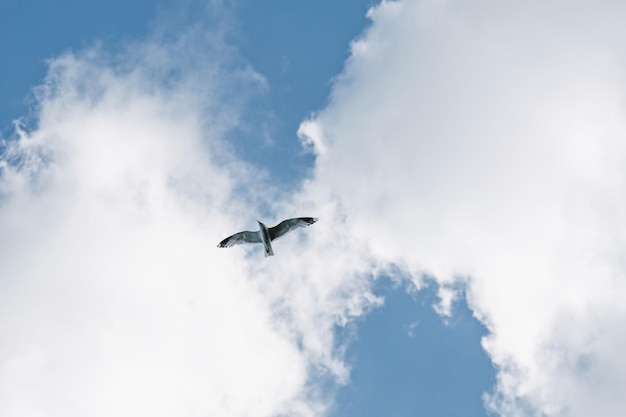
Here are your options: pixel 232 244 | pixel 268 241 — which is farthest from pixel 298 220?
pixel 232 244

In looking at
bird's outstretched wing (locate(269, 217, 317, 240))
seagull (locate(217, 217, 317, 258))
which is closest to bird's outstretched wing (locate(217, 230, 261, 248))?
seagull (locate(217, 217, 317, 258))

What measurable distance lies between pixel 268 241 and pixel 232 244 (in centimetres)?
629

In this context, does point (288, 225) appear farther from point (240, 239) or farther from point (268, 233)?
point (240, 239)

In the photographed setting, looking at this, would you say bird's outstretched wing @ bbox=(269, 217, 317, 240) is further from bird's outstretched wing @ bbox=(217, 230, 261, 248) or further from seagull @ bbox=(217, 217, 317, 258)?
bird's outstretched wing @ bbox=(217, 230, 261, 248)

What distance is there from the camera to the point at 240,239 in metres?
75.1

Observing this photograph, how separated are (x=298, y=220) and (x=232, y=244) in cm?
1010

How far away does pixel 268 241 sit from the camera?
72125 millimetres

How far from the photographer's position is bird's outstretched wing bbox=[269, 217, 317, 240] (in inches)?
2840

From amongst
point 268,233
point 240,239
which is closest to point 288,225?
point 268,233

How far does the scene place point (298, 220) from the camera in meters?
73.1

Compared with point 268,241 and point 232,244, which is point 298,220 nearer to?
point 268,241

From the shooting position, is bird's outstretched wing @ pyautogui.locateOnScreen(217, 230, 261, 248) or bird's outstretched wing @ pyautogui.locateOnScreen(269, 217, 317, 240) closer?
bird's outstretched wing @ pyautogui.locateOnScreen(269, 217, 317, 240)

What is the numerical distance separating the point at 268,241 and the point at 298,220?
492cm

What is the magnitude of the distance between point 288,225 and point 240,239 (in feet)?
24.2
